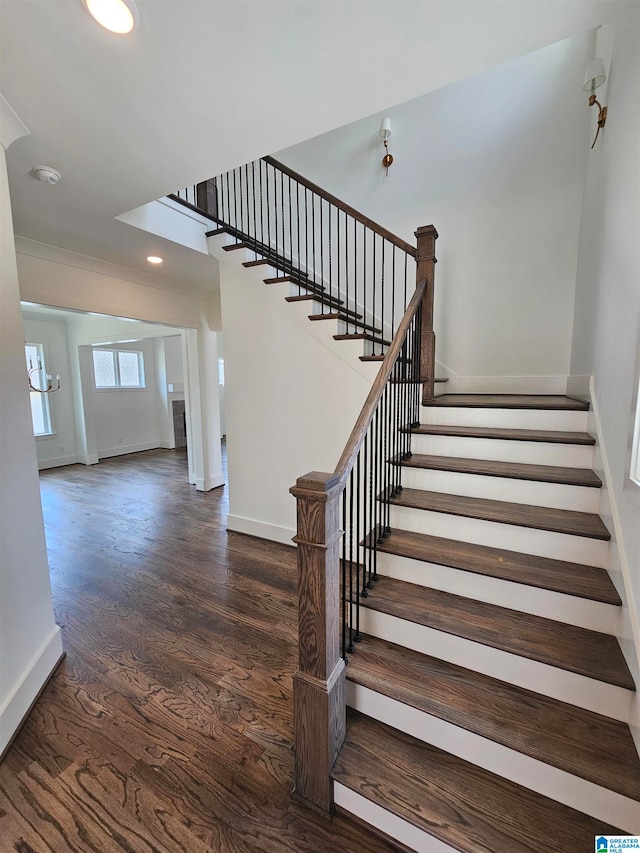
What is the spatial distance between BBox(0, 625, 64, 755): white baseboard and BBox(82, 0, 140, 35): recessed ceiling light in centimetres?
257

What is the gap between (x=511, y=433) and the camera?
2.12 m

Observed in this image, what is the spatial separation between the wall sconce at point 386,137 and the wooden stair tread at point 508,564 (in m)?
3.57

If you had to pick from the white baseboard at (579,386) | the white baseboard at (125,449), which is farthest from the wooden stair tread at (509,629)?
the white baseboard at (125,449)

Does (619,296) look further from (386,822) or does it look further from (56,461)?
(56,461)

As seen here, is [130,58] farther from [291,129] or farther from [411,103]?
[411,103]

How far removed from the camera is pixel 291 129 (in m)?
1.66

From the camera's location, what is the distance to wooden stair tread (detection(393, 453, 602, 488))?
5.64 ft

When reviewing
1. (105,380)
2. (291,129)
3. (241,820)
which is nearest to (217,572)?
(241,820)

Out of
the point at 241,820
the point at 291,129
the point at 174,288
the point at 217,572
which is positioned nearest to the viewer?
the point at 241,820

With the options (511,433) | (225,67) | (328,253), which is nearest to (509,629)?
(511,433)

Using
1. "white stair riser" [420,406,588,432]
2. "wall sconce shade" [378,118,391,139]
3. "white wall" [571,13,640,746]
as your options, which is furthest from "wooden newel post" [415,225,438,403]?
"wall sconce shade" [378,118,391,139]

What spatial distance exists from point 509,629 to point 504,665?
0.13m

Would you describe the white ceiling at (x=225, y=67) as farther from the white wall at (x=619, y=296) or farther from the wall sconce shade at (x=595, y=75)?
the wall sconce shade at (x=595, y=75)

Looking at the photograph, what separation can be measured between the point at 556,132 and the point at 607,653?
12.1 feet
